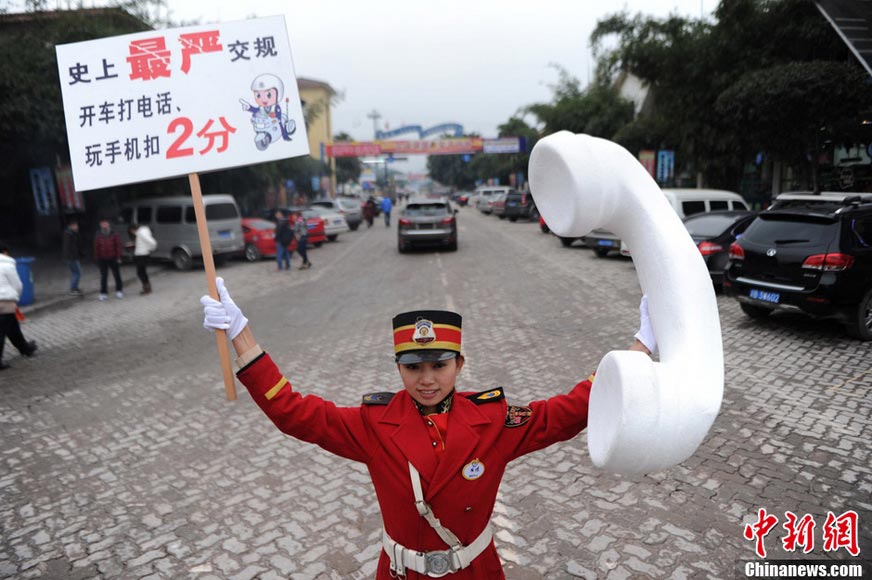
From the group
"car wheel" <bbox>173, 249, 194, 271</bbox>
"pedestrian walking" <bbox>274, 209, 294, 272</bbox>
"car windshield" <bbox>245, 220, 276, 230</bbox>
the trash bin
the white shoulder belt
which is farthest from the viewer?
"car windshield" <bbox>245, 220, 276, 230</bbox>

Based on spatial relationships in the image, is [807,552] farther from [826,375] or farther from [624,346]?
[624,346]

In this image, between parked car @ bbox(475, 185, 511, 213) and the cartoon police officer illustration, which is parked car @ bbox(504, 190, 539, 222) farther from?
the cartoon police officer illustration

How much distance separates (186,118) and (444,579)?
2.88m

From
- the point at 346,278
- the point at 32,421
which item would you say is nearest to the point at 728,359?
the point at 32,421

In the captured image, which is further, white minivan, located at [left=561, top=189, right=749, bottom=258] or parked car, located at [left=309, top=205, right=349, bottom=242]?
parked car, located at [left=309, top=205, right=349, bottom=242]

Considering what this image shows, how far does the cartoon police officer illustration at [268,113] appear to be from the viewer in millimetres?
3617

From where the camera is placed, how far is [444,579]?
187 cm

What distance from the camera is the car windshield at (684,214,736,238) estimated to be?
10.6 m

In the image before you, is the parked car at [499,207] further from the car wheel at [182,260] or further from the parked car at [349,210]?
the car wheel at [182,260]

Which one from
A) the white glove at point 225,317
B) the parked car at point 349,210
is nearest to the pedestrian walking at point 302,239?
the parked car at point 349,210

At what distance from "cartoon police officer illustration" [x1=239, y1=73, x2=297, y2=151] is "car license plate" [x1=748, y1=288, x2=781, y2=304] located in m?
6.35

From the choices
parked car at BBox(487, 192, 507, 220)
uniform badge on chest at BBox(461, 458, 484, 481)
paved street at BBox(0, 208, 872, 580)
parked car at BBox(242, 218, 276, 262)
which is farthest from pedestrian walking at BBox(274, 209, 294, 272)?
parked car at BBox(487, 192, 507, 220)

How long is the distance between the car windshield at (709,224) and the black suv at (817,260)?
2.86 metres

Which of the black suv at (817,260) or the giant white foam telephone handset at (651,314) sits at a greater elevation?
the giant white foam telephone handset at (651,314)
